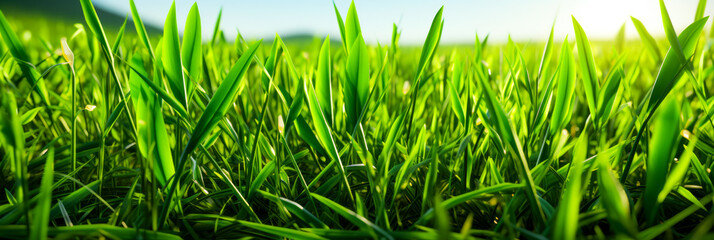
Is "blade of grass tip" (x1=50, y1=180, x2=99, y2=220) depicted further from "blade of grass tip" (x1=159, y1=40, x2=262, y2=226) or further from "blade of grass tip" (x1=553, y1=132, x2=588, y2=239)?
"blade of grass tip" (x1=553, y1=132, x2=588, y2=239)

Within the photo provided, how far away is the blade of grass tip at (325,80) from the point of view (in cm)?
54

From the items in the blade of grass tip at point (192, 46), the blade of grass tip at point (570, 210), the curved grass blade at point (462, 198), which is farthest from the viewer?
the blade of grass tip at point (192, 46)

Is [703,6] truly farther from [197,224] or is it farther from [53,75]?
[53,75]

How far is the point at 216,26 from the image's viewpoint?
810 millimetres

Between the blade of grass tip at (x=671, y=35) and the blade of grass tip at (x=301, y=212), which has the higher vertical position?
the blade of grass tip at (x=671, y=35)

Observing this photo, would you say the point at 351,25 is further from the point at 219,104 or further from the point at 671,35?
the point at 671,35

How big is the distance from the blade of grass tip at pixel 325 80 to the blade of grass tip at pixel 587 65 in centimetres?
32

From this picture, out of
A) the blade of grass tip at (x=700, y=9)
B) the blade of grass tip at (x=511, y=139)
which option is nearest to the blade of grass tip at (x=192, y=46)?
the blade of grass tip at (x=511, y=139)

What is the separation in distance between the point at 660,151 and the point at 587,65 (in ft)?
0.68

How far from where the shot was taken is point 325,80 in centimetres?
55

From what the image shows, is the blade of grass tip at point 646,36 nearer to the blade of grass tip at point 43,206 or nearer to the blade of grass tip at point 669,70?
the blade of grass tip at point 669,70

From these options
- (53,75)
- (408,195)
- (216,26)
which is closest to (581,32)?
(408,195)

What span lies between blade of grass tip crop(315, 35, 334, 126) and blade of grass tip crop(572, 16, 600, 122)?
324mm

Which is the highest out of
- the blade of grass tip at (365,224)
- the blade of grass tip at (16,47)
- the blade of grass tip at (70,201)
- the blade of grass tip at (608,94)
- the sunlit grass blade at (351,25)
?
the sunlit grass blade at (351,25)
